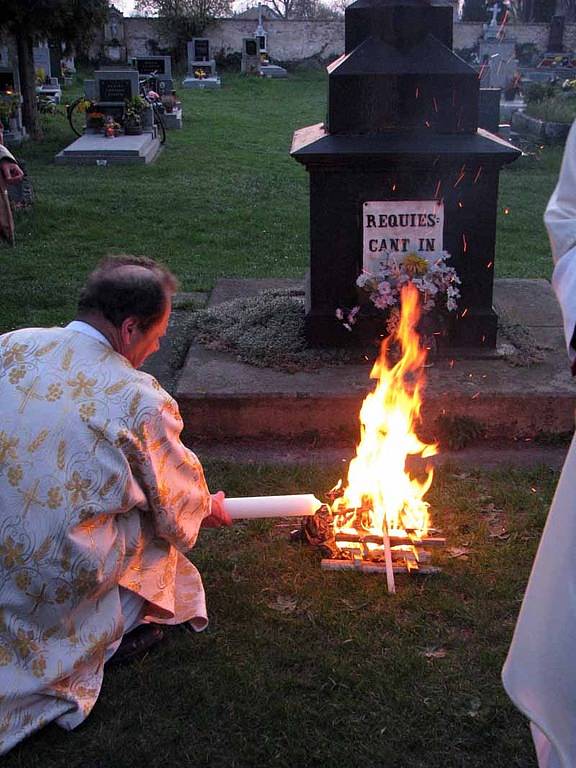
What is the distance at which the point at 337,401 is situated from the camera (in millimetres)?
4926

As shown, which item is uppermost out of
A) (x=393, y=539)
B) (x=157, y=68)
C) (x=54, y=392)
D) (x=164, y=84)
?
(x=157, y=68)

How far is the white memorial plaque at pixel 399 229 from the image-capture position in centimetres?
528

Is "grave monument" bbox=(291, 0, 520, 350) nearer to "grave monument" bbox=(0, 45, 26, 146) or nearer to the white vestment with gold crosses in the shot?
the white vestment with gold crosses

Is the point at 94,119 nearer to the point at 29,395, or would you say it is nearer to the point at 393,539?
the point at 393,539

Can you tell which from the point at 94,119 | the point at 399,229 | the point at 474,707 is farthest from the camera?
the point at 94,119

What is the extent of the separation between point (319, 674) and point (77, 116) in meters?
20.4

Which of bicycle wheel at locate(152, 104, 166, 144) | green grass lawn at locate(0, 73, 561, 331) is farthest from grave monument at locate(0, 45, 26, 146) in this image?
bicycle wheel at locate(152, 104, 166, 144)

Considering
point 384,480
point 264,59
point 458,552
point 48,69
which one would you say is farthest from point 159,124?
point 264,59

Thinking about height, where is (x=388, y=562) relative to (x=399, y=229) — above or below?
below

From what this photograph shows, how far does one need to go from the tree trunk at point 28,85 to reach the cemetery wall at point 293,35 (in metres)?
23.5

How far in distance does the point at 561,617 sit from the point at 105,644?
1483 millimetres

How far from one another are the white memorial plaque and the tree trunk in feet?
45.1

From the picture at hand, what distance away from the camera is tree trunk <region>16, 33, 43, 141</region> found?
17078 millimetres

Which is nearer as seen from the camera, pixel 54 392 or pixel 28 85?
pixel 54 392
